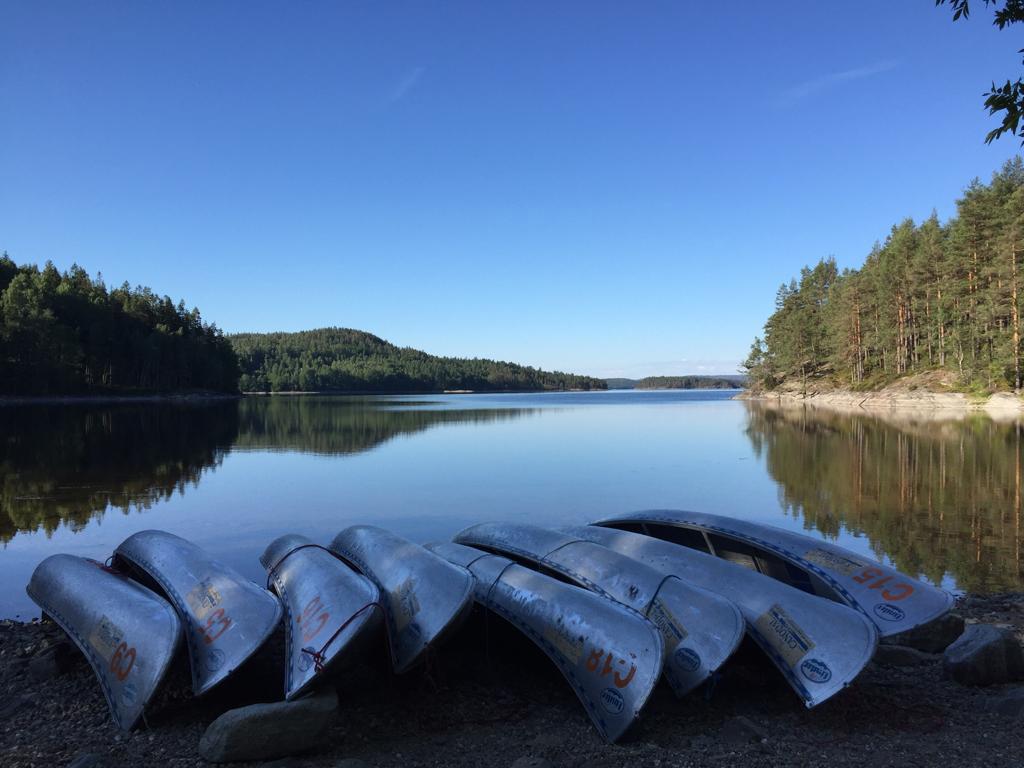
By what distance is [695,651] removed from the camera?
5852 mm

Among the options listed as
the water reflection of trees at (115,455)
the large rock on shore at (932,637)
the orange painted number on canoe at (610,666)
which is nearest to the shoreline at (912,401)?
the water reflection of trees at (115,455)

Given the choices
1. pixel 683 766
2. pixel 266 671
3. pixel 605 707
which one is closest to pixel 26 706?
pixel 266 671

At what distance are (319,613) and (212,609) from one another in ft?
3.83

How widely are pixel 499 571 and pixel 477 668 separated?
1.03 m

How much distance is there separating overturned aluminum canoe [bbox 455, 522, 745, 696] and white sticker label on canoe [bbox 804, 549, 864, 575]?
2108 mm

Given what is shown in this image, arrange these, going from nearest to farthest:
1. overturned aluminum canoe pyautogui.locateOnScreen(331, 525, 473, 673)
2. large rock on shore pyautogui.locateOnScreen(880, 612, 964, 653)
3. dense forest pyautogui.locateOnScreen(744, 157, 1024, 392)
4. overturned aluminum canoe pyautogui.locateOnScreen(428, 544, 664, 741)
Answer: overturned aluminum canoe pyautogui.locateOnScreen(428, 544, 664, 741) → overturned aluminum canoe pyautogui.locateOnScreen(331, 525, 473, 673) → large rock on shore pyautogui.locateOnScreen(880, 612, 964, 653) → dense forest pyautogui.locateOnScreen(744, 157, 1024, 392)

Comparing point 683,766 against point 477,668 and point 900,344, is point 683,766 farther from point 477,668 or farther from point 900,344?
point 900,344

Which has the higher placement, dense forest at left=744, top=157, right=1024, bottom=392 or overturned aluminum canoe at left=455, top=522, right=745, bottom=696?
dense forest at left=744, top=157, right=1024, bottom=392

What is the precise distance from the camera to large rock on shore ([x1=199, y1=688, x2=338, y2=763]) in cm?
492

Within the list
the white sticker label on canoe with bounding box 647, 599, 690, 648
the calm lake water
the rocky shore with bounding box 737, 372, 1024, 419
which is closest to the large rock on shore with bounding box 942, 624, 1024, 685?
the white sticker label on canoe with bounding box 647, 599, 690, 648

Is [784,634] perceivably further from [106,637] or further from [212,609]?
[106,637]

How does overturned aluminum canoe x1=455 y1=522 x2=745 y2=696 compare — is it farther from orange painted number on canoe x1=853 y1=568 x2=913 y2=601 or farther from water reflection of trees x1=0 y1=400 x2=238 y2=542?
water reflection of trees x1=0 y1=400 x2=238 y2=542

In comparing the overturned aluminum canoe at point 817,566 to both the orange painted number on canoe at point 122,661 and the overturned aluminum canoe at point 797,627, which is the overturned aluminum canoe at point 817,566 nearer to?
the overturned aluminum canoe at point 797,627

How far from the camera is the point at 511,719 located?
19.2 feet
